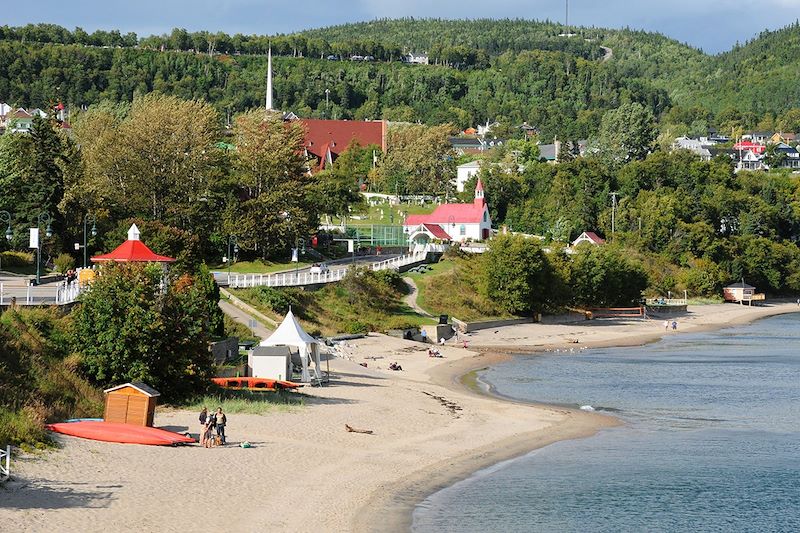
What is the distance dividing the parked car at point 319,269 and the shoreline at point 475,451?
1363 centimetres

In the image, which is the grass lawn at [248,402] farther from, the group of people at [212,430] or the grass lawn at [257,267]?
the grass lawn at [257,267]

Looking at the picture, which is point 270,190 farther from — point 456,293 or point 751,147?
point 751,147

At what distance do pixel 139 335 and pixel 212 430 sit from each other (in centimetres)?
659

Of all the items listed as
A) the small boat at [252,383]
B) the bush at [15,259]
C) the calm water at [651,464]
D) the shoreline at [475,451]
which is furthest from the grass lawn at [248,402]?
the bush at [15,259]

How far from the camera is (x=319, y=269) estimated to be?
78.0 meters

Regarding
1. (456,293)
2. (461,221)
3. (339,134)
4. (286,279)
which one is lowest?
(456,293)

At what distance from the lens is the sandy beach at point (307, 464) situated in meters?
23.9

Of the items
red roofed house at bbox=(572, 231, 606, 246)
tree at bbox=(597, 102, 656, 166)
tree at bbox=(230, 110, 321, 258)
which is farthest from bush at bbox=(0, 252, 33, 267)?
Answer: tree at bbox=(597, 102, 656, 166)

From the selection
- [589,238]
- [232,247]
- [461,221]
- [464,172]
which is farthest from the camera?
[464,172]

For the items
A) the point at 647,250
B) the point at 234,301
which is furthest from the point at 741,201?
the point at 234,301

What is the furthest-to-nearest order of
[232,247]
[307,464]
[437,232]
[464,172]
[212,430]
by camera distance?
[464,172] → [437,232] → [232,247] → [212,430] → [307,464]

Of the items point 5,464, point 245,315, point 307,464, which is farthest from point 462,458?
point 245,315

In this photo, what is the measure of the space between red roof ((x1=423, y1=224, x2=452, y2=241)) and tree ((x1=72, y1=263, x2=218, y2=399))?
66.7m

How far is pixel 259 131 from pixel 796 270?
2647 inches
